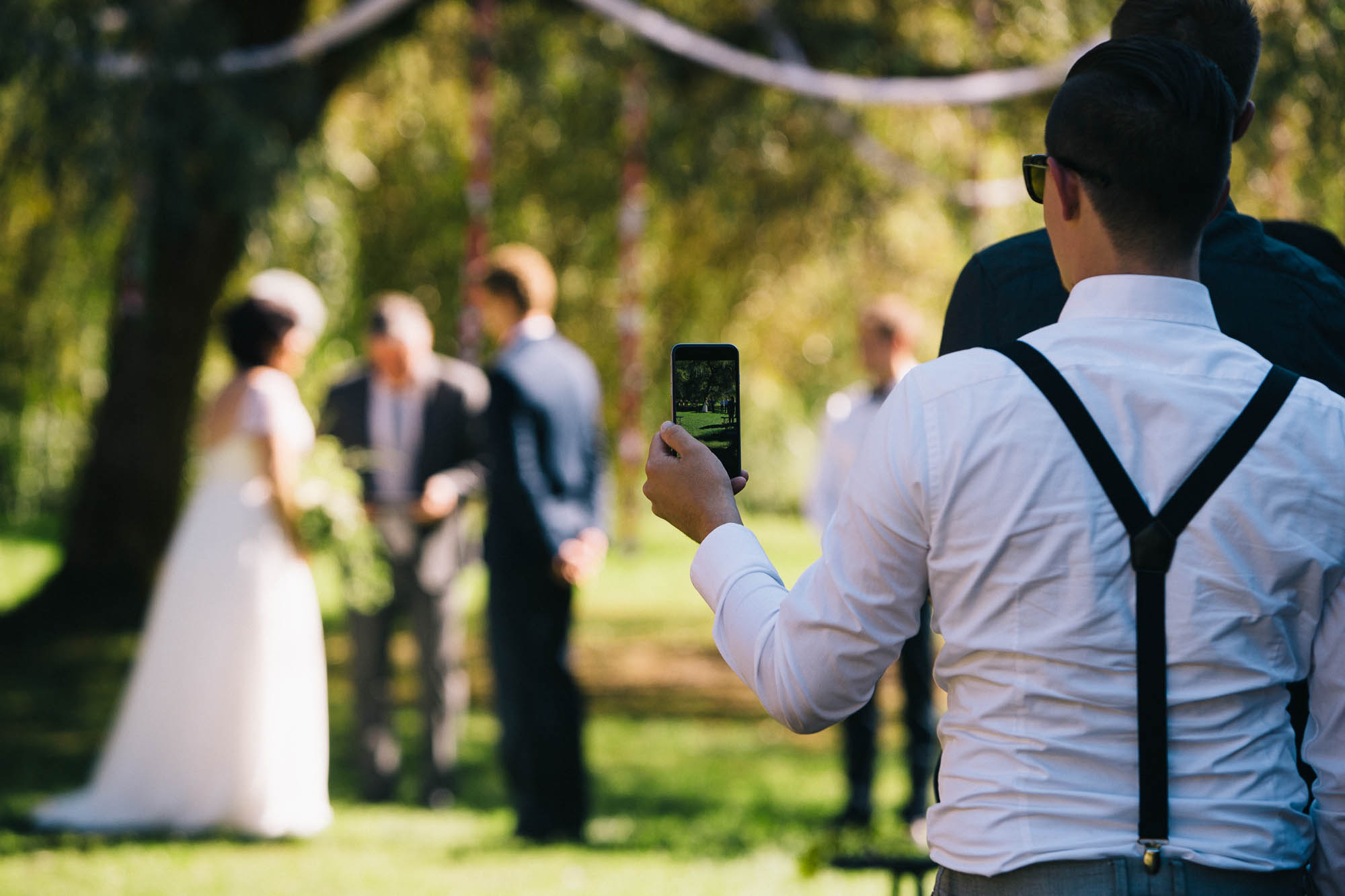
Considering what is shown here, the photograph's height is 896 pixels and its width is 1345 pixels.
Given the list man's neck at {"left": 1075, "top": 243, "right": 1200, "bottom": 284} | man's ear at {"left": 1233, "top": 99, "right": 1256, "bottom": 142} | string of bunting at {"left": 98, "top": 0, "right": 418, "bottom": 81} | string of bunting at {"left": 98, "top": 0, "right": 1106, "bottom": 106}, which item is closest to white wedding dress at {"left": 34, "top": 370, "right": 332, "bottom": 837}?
string of bunting at {"left": 98, "top": 0, "right": 418, "bottom": 81}

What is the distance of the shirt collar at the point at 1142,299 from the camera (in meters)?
1.61

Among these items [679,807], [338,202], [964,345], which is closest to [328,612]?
[338,202]

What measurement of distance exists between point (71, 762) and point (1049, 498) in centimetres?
721

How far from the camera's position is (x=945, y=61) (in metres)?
9.82

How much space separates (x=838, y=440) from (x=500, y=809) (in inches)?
96.7

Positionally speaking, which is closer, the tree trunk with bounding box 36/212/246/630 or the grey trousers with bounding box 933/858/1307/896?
the grey trousers with bounding box 933/858/1307/896

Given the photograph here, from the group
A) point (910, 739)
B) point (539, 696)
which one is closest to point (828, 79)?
point (910, 739)

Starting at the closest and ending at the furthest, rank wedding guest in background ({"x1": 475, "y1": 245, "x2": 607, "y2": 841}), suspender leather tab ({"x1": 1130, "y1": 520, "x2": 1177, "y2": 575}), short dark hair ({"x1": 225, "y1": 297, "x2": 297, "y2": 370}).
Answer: suspender leather tab ({"x1": 1130, "y1": 520, "x2": 1177, "y2": 575}) < wedding guest in background ({"x1": 475, "y1": 245, "x2": 607, "y2": 841}) < short dark hair ({"x1": 225, "y1": 297, "x2": 297, "y2": 370})

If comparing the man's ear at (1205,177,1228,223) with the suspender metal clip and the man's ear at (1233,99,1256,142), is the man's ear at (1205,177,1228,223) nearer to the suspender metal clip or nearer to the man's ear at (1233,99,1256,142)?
the man's ear at (1233,99,1256,142)

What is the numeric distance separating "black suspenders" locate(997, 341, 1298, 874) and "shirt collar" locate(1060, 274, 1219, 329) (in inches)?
7.4

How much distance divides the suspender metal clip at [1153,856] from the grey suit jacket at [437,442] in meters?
5.67

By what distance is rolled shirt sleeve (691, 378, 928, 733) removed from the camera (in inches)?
61.1

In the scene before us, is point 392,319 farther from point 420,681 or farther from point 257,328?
point 420,681

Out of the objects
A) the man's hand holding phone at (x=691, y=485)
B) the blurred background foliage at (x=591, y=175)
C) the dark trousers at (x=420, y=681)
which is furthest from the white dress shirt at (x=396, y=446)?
the man's hand holding phone at (x=691, y=485)
